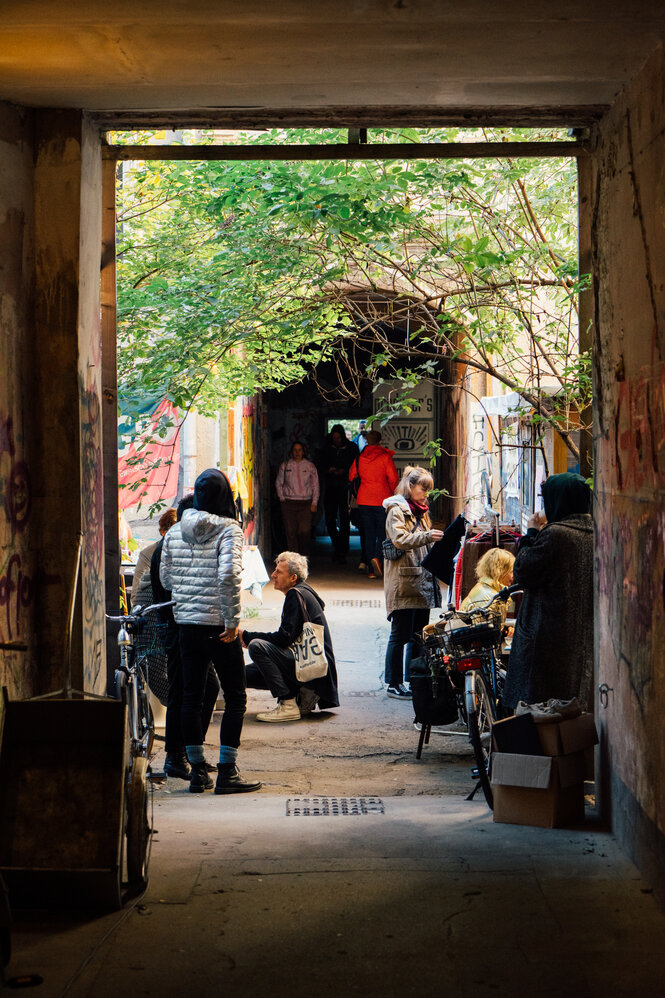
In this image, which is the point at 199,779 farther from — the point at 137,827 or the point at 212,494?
the point at 137,827

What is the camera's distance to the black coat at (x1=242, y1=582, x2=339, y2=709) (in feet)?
27.8

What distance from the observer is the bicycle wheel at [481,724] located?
240 inches

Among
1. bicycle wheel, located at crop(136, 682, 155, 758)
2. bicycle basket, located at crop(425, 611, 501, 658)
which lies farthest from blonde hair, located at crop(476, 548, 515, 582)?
bicycle wheel, located at crop(136, 682, 155, 758)

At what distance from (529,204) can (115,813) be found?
19.6 ft

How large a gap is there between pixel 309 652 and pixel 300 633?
169mm

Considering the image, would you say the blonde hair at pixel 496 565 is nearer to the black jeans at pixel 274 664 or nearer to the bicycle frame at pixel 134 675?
the black jeans at pixel 274 664

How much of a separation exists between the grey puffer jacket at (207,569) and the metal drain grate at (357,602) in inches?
298

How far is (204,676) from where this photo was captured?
6816 millimetres

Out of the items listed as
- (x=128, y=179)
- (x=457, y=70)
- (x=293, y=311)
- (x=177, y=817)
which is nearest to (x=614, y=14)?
(x=457, y=70)

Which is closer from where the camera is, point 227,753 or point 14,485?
point 14,485

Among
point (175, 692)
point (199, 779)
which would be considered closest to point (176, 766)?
point (199, 779)

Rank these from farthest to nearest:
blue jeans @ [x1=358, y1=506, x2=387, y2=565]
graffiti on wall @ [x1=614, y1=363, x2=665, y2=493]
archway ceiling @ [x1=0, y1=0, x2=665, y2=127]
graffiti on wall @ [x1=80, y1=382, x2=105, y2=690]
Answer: blue jeans @ [x1=358, y1=506, x2=387, y2=565] → graffiti on wall @ [x1=80, y1=382, x2=105, y2=690] → graffiti on wall @ [x1=614, y1=363, x2=665, y2=493] → archway ceiling @ [x1=0, y1=0, x2=665, y2=127]

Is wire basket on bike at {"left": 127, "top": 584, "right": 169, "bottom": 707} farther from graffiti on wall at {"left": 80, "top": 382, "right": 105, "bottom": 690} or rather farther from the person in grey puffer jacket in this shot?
graffiti on wall at {"left": 80, "top": 382, "right": 105, "bottom": 690}

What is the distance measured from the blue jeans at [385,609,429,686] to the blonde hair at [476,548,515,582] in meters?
1.55
